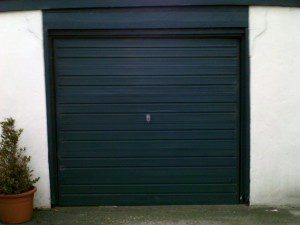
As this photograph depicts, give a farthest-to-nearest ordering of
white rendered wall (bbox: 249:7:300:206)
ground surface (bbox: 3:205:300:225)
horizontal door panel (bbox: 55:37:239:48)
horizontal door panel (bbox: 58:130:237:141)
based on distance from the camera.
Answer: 1. horizontal door panel (bbox: 58:130:237:141)
2. horizontal door panel (bbox: 55:37:239:48)
3. white rendered wall (bbox: 249:7:300:206)
4. ground surface (bbox: 3:205:300:225)

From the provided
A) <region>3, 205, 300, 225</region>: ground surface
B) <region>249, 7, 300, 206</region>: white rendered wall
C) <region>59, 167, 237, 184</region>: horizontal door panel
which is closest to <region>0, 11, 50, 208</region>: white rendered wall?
<region>59, 167, 237, 184</region>: horizontal door panel

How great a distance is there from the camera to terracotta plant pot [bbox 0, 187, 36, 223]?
18.0ft

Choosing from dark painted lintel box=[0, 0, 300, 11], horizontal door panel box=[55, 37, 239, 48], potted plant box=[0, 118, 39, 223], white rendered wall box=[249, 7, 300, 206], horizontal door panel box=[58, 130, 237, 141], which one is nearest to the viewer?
potted plant box=[0, 118, 39, 223]

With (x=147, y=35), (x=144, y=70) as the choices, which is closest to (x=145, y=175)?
(x=144, y=70)

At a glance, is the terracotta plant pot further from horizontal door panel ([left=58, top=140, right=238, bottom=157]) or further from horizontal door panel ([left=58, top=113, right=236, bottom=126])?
horizontal door panel ([left=58, top=113, right=236, bottom=126])

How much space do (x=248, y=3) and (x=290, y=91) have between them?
1.33m

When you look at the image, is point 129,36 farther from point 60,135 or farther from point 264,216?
point 264,216

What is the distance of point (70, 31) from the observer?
19.6ft

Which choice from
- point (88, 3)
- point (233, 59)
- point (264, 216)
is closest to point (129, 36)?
point (88, 3)

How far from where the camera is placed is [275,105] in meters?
6.04

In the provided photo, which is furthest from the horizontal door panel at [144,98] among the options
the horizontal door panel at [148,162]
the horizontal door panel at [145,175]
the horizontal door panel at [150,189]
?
the horizontal door panel at [150,189]

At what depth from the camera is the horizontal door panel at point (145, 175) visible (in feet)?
20.4

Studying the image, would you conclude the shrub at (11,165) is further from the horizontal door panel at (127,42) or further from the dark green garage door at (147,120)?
the horizontal door panel at (127,42)

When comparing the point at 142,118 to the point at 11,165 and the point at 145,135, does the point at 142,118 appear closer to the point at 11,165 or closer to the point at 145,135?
the point at 145,135
